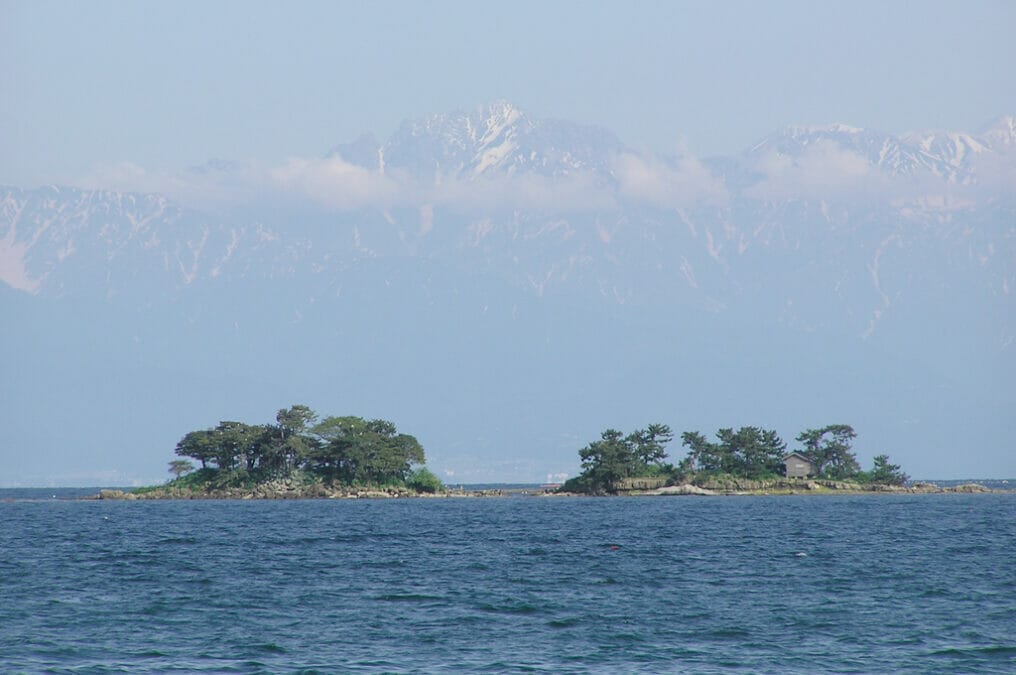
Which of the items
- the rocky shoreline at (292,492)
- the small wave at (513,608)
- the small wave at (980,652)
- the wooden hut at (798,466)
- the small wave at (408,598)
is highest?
the wooden hut at (798,466)

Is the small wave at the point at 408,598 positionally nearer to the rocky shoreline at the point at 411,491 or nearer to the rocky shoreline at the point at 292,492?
the rocky shoreline at the point at 292,492

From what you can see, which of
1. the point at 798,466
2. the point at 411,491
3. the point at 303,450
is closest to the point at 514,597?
the point at 303,450

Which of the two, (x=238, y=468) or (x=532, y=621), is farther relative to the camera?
(x=238, y=468)

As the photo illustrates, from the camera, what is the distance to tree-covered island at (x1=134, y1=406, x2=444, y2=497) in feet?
538

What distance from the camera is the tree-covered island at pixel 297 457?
6452 inches

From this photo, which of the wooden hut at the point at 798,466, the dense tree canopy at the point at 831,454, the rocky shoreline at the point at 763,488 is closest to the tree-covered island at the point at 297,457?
the rocky shoreline at the point at 763,488

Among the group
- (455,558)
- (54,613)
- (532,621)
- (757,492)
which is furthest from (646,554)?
(757,492)

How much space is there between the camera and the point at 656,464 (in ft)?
569

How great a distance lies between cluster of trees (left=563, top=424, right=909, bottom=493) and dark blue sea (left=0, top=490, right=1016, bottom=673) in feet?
195

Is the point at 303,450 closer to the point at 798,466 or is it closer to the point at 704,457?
the point at 704,457

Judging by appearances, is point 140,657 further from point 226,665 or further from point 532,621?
point 532,621

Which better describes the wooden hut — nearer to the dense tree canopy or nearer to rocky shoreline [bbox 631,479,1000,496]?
the dense tree canopy

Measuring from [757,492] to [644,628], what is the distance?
11873 centimetres

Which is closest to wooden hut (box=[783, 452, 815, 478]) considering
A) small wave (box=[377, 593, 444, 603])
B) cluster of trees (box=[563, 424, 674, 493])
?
cluster of trees (box=[563, 424, 674, 493])
